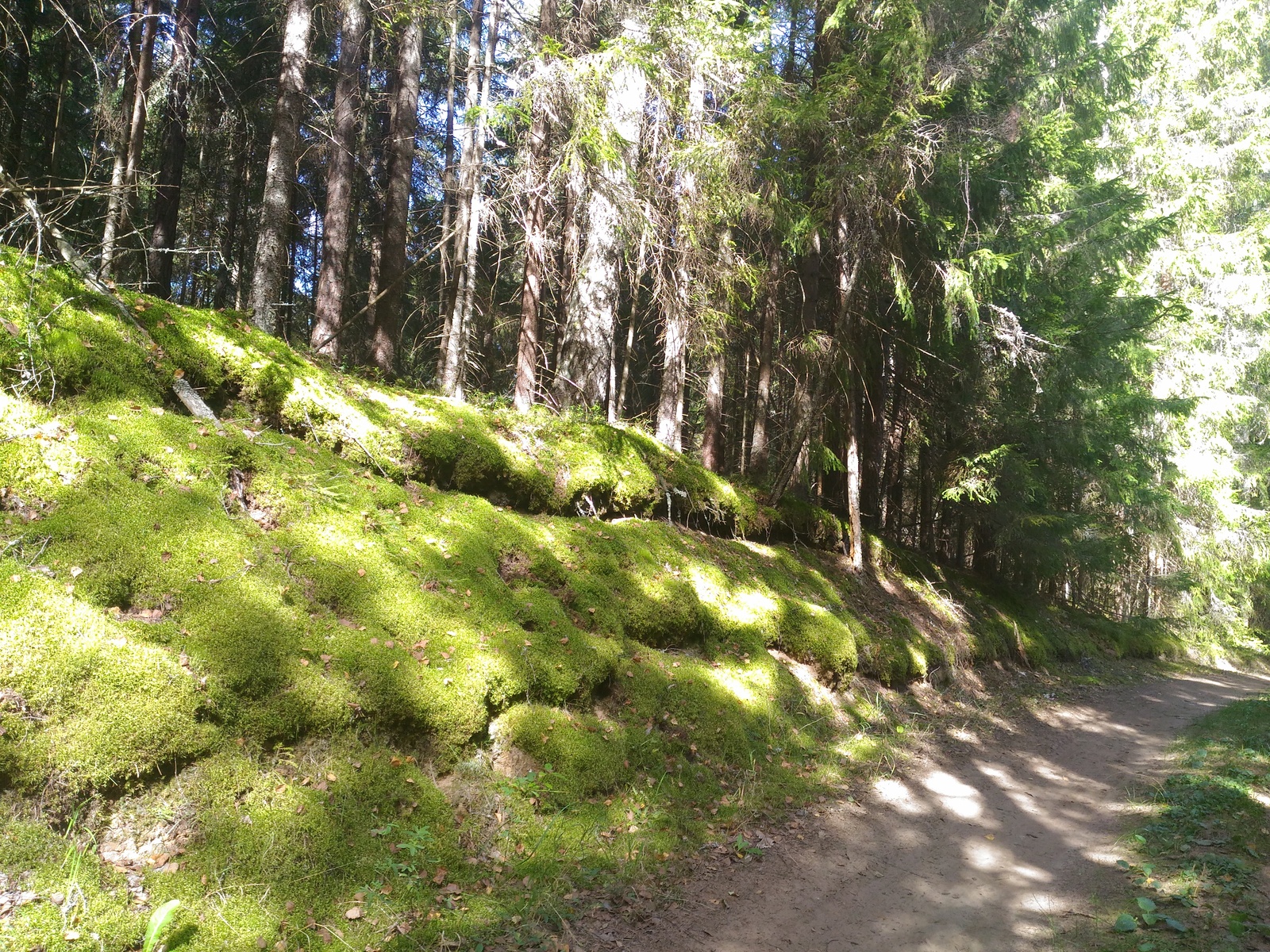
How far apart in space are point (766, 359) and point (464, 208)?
5685mm

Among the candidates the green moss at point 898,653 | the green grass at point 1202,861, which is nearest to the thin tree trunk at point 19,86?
the green moss at point 898,653

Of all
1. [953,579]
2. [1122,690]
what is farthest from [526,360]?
[1122,690]

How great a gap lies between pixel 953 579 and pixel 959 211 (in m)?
7.69

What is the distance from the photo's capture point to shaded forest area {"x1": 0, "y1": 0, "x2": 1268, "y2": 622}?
8.66 metres

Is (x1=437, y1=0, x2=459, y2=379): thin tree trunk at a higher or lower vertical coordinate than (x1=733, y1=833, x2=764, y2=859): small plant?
higher

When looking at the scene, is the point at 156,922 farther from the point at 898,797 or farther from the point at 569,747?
the point at 898,797

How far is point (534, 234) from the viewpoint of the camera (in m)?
8.41

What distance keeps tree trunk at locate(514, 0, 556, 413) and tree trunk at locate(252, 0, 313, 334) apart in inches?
118

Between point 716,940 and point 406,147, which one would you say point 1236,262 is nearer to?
point 406,147

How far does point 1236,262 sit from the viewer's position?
1794cm

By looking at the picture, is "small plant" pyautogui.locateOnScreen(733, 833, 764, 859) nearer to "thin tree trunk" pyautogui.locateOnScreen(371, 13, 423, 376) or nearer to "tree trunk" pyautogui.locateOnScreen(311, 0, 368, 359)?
"tree trunk" pyautogui.locateOnScreen(311, 0, 368, 359)

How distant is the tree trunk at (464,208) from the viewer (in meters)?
9.20

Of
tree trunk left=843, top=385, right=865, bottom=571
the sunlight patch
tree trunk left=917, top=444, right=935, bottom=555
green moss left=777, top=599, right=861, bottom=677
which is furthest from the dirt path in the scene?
tree trunk left=917, top=444, right=935, bottom=555

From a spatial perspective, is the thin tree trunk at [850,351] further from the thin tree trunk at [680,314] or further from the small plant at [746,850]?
the small plant at [746,850]
